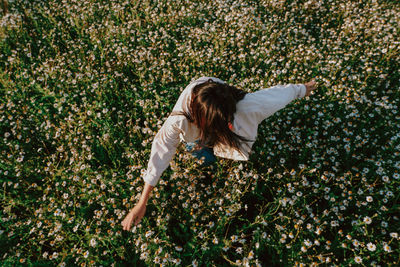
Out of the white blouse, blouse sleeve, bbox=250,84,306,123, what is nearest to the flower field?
the white blouse

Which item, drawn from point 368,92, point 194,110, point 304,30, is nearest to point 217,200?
point 194,110

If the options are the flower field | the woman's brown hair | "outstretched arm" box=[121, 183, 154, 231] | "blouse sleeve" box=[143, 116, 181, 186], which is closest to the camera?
the woman's brown hair

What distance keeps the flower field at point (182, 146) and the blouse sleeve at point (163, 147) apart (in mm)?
590

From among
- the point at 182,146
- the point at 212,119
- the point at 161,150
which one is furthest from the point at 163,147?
the point at 182,146

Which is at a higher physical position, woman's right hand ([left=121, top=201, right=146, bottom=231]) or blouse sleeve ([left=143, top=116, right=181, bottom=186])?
blouse sleeve ([left=143, top=116, right=181, bottom=186])

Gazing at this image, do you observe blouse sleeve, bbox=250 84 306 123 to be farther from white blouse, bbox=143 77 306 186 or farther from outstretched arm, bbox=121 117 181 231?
outstretched arm, bbox=121 117 181 231

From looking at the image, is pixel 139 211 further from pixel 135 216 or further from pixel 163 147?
pixel 163 147

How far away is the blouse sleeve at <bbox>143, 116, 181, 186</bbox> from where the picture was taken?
6.76ft

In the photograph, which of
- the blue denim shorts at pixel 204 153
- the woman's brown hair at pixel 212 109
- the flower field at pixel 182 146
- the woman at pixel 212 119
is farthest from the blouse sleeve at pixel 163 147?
the blue denim shorts at pixel 204 153

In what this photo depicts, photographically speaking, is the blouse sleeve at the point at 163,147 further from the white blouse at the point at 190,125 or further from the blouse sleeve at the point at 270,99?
the blouse sleeve at the point at 270,99

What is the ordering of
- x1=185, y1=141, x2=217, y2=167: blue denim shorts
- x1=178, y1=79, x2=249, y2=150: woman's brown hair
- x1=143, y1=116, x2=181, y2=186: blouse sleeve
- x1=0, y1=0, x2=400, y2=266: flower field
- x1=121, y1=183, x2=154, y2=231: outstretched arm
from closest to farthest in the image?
x1=178, y1=79, x2=249, y2=150: woman's brown hair
x1=143, y1=116, x2=181, y2=186: blouse sleeve
x1=121, y1=183, x2=154, y2=231: outstretched arm
x1=0, y1=0, x2=400, y2=266: flower field
x1=185, y1=141, x2=217, y2=167: blue denim shorts

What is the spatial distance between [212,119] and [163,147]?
1.95 ft

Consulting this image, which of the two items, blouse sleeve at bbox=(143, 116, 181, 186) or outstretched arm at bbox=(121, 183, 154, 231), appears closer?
blouse sleeve at bbox=(143, 116, 181, 186)

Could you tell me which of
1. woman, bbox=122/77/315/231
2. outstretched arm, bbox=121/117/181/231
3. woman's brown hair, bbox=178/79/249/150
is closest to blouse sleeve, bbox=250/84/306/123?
woman, bbox=122/77/315/231
